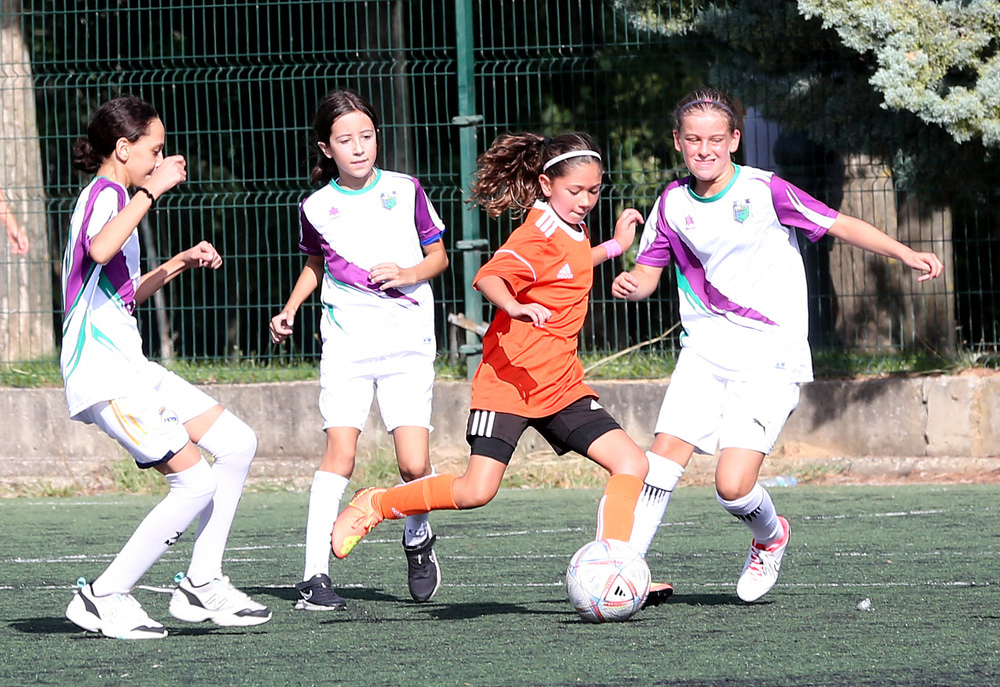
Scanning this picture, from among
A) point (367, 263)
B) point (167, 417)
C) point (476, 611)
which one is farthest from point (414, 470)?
point (167, 417)

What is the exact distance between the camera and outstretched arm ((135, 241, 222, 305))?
5.10 metres

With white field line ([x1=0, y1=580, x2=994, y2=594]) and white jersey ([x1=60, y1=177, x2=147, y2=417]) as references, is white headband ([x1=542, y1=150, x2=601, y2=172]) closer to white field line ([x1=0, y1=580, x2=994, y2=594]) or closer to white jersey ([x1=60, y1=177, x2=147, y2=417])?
white jersey ([x1=60, y1=177, x2=147, y2=417])

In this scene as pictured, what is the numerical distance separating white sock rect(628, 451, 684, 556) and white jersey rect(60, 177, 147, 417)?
1821 mm

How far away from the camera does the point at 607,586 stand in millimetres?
4863

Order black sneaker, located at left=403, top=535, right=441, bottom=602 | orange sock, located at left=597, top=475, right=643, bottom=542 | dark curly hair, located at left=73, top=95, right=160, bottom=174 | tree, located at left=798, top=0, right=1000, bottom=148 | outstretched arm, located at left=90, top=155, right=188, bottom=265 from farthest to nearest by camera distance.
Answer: tree, located at left=798, top=0, right=1000, bottom=148
black sneaker, located at left=403, top=535, right=441, bottom=602
orange sock, located at left=597, top=475, right=643, bottom=542
dark curly hair, located at left=73, top=95, right=160, bottom=174
outstretched arm, located at left=90, top=155, right=188, bottom=265

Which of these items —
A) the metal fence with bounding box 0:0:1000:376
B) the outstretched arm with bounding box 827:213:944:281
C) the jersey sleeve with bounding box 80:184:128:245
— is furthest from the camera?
the metal fence with bounding box 0:0:1000:376

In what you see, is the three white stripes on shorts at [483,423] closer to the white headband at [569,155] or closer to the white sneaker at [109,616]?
the white headband at [569,155]

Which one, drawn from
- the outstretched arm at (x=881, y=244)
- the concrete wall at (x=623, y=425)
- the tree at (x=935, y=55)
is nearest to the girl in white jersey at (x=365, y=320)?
the outstretched arm at (x=881, y=244)

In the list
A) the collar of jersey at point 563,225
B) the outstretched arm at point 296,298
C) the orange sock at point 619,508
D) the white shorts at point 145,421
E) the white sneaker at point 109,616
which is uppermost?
the collar of jersey at point 563,225

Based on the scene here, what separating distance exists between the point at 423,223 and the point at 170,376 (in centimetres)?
136

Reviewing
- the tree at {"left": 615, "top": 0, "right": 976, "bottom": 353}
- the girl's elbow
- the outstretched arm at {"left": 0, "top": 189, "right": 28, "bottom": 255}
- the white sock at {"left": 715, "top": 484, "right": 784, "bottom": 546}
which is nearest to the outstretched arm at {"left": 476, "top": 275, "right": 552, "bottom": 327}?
the white sock at {"left": 715, "top": 484, "right": 784, "bottom": 546}

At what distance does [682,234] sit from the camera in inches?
218

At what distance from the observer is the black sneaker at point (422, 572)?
18.3 feet

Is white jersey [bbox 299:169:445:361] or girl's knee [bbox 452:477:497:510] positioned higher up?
white jersey [bbox 299:169:445:361]
